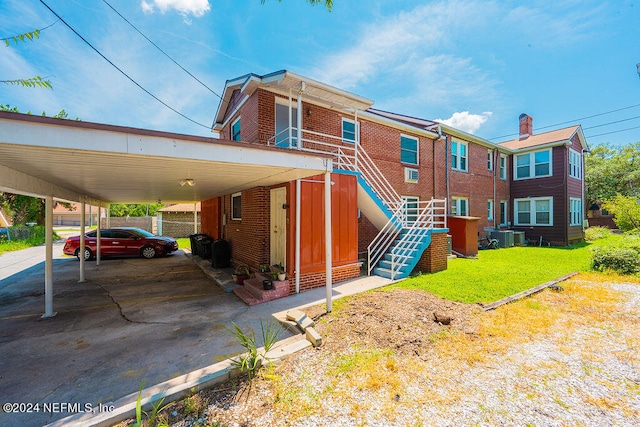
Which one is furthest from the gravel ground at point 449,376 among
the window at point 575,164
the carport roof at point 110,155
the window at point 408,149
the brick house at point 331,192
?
the window at point 575,164

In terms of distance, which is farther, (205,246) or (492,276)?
(205,246)

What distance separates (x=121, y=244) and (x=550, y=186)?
79.2ft

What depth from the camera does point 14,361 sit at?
3.72 meters

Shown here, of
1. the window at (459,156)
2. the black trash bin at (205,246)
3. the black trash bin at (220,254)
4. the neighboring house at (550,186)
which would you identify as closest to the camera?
the black trash bin at (220,254)

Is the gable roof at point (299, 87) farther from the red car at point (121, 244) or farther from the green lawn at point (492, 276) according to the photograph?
the red car at point (121, 244)

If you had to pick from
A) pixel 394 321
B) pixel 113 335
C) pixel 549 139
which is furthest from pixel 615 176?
pixel 113 335

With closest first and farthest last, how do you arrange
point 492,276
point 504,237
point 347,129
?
1. point 492,276
2. point 347,129
3. point 504,237

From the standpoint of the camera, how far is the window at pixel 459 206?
1439 cm

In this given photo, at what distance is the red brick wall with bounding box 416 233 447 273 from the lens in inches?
327

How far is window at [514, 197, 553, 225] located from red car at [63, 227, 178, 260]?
21663 mm

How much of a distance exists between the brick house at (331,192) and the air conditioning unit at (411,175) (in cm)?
5

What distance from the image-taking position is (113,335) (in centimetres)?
452

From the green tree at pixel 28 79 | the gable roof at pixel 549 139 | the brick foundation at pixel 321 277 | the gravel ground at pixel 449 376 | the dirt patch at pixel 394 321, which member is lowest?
the gravel ground at pixel 449 376

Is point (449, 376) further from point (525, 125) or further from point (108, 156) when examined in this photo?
point (525, 125)
